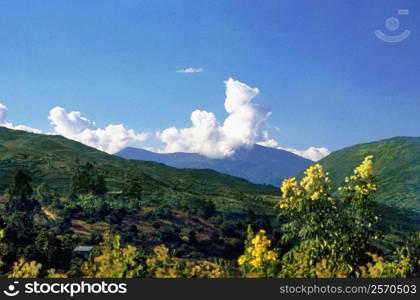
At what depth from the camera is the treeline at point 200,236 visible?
12695 millimetres

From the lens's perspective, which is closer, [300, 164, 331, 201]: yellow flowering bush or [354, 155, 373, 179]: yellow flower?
[354, 155, 373, 179]: yellow flower

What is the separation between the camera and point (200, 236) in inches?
2744

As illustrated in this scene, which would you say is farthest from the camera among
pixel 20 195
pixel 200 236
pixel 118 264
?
pixel 20 195

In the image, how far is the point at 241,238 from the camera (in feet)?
242

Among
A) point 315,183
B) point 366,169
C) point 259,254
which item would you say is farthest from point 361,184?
point 259,254

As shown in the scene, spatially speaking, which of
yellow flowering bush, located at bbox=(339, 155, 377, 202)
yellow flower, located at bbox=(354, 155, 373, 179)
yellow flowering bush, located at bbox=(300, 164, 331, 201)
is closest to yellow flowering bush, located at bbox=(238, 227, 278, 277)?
yellow flowering bush, located at bbox=(300, 164, 331, 201)

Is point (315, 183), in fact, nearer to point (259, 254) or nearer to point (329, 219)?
point (329, 219)

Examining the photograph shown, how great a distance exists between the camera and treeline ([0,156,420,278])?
1270 cm

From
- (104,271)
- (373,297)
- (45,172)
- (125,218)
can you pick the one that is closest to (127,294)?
(104,271)

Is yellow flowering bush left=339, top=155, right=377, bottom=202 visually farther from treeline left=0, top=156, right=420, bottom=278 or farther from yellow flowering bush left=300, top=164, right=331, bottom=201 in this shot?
yellow flowering bush left=300, top=164, right=331, bottom=201

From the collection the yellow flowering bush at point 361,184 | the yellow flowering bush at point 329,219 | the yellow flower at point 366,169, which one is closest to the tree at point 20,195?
the yellow flowering bush at point 329,219

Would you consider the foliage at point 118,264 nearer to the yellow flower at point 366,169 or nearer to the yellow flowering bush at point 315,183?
the yellow flowering bush at point 315,183

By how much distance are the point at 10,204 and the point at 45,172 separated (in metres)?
49.8

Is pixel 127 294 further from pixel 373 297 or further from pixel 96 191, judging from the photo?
pixel 96 191
